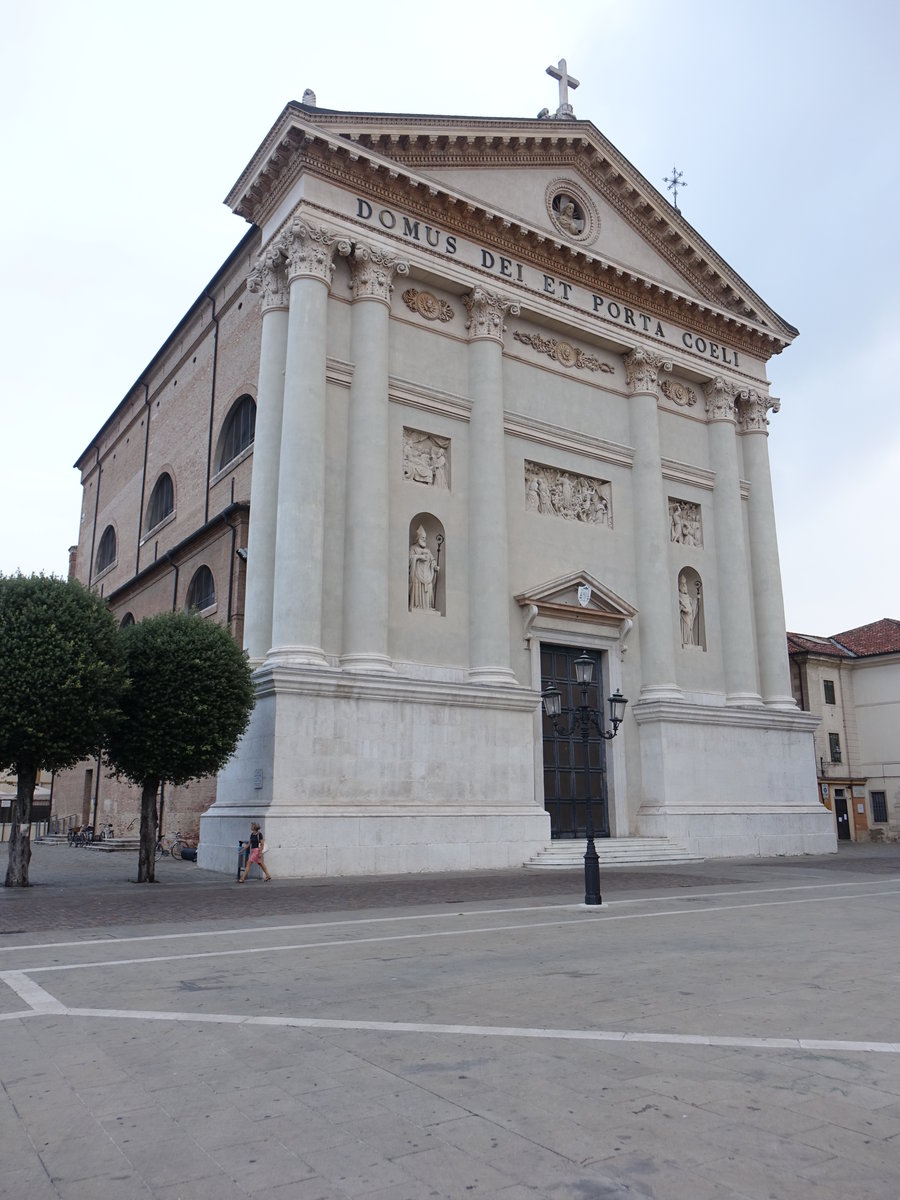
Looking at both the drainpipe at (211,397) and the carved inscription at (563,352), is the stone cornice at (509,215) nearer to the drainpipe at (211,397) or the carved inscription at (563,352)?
the carved inscription at (563,352)

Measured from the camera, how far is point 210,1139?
4.39 m

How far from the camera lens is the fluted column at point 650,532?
2786cm

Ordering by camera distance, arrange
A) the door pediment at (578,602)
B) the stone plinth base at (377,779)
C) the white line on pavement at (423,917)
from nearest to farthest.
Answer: the white line on pavement at (423,917) → the stone plinth base at (377,779) → the door pediment at (578,602)

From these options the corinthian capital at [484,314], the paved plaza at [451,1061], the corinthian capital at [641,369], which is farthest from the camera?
the corinthian capital at [641,369]

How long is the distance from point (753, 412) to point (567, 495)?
9004 mm

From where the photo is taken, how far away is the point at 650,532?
2875cm

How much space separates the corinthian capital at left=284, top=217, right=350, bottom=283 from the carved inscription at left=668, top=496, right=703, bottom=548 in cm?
1315

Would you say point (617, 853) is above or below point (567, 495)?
below

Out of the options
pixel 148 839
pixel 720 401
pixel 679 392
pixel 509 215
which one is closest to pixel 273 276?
pixel 509 215

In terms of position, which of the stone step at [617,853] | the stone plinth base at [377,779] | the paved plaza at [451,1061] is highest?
the stone plinth base at [377,779]

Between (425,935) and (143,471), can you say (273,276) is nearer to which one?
(425,935)

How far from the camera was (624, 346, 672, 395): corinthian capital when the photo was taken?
1171 inches

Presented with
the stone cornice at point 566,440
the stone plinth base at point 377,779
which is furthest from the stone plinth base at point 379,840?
the stone cornice at point 566,440

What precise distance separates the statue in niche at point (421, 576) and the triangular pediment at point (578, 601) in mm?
2658
